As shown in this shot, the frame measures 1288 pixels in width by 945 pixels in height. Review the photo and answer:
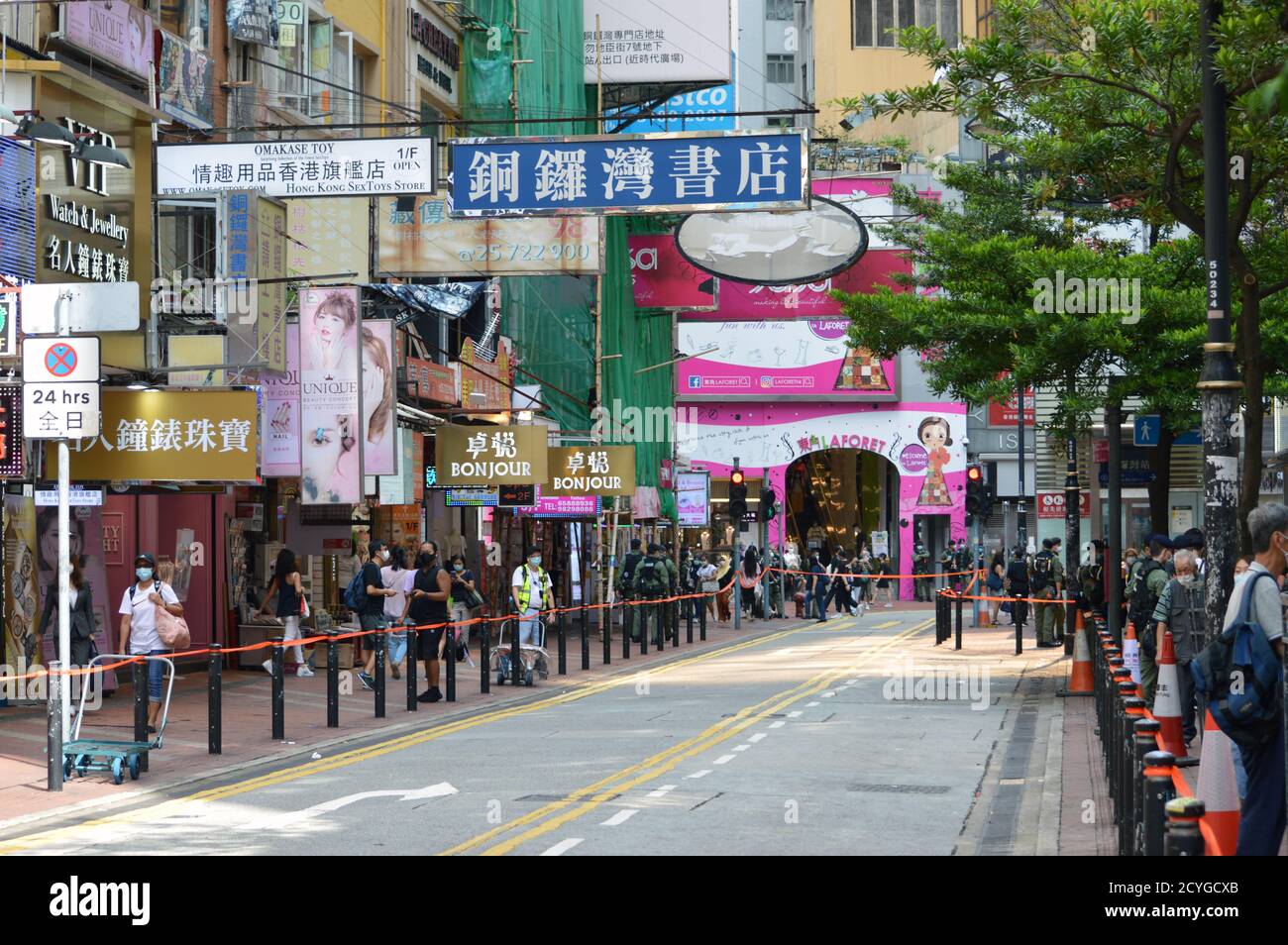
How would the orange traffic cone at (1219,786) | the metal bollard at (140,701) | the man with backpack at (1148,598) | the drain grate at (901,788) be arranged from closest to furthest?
1. the orange traffic cone at (1219,786)
2. the drain grate at (901,788)
3. the metal bollard at (140,701)
4. the man with backpack at (1148,598)

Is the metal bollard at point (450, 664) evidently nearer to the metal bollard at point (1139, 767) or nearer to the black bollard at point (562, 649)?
the black bollard at point (562, 649)

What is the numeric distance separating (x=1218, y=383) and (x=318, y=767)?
8.50 m

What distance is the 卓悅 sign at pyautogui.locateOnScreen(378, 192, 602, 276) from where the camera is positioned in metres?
30.2

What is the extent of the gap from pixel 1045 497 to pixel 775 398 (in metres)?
23.0

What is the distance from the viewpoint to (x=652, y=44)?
48469mm

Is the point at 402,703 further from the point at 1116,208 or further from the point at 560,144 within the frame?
the point at 1116,208

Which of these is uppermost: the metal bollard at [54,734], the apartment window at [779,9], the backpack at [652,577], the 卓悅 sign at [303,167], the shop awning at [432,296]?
the apartment window at [779,9]

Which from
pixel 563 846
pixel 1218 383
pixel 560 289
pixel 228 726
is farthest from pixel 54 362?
pixel 560 289

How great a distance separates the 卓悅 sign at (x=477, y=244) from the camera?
30.2 m

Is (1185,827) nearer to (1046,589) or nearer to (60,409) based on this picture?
(60,409)

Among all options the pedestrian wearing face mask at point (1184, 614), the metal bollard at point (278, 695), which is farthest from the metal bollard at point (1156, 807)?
the metal bollard at point (278, 695)

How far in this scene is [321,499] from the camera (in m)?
24.6

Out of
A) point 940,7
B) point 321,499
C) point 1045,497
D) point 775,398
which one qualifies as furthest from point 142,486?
point 940,7

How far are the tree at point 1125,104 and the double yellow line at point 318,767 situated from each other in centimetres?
749
